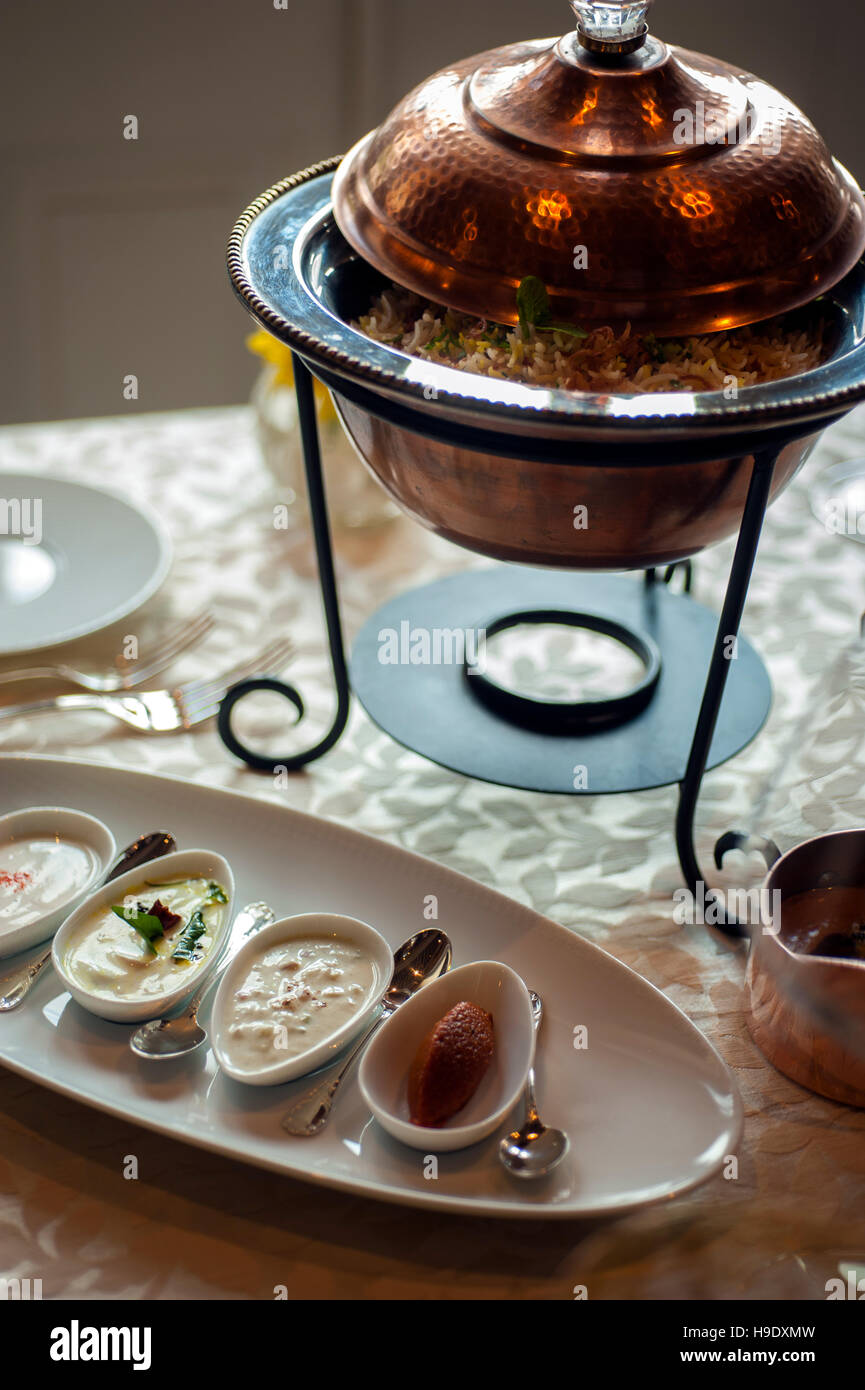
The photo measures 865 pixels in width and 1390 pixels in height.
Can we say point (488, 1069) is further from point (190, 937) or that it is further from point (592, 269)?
point (592, 269)

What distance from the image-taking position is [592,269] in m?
0.83

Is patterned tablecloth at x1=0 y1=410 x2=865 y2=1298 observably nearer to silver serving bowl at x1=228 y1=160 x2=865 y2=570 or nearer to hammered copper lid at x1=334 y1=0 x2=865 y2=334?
silver serving bowl at x1=228 y1=160 x2=865 y2=570

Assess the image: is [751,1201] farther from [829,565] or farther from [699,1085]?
[829,565]

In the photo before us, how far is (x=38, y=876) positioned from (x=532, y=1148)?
1.30ft

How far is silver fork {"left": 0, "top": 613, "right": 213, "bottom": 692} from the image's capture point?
1.13 m

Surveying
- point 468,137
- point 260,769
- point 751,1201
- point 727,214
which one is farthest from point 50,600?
point 751,1201

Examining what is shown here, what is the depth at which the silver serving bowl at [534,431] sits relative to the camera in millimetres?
769

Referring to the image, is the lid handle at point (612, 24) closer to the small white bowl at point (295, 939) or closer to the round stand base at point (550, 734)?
the round stand base at point (550, 734)

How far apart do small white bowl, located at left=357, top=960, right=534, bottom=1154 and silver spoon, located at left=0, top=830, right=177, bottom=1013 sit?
0.76 ft

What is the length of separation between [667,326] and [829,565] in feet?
1.97

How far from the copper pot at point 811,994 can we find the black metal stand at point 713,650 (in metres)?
0.10

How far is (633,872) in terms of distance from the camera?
102 centimetres

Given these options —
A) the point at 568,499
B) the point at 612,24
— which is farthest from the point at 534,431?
the point at 612,24

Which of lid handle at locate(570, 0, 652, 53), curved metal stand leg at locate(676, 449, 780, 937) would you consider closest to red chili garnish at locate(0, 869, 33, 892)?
curved metal stand leg at locate(676, 449, 780, 937)
